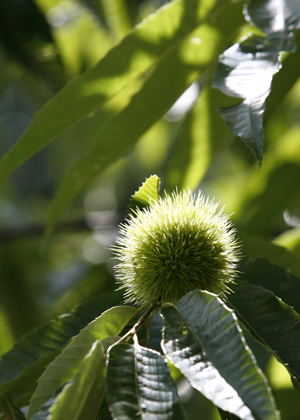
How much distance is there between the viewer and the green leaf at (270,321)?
0.78 metres

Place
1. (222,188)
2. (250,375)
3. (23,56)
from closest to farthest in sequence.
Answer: (250,375) < (23,56) < (222,188)

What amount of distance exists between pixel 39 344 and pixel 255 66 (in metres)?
0.80

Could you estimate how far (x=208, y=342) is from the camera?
0.68 m

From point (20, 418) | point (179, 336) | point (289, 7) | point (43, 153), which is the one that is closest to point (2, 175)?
point (20, 418)

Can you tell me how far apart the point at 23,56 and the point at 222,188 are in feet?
3.98

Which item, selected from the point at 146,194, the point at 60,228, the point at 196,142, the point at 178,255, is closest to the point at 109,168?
the point at 60,228

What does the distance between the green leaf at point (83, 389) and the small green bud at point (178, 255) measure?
0.24m

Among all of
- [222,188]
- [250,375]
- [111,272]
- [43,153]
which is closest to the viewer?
[250,375]

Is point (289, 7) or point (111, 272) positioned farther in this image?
point (111, 272)

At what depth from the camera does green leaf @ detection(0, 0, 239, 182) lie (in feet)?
3.93

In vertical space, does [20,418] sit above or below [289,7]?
below

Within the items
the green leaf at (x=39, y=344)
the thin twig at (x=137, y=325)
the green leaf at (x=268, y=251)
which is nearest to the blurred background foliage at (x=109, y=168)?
the green leaf at (x=268, y=251)

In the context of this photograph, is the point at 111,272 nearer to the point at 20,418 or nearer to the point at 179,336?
the point at 20,418

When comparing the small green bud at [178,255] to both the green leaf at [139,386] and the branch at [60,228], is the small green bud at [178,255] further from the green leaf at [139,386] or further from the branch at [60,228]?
the branch at [60,228]
